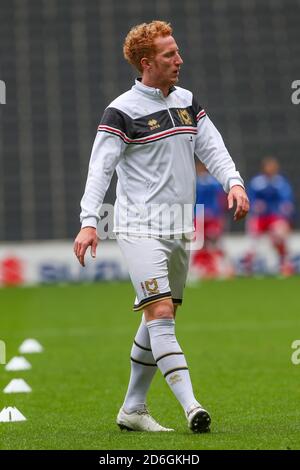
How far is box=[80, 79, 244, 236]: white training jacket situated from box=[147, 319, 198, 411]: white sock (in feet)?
1.59

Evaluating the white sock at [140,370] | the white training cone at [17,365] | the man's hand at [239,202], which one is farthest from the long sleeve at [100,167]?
the white training cone at [17,365]

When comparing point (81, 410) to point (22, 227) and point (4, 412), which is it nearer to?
point (4, 412)

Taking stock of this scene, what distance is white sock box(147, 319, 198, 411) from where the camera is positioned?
589cm

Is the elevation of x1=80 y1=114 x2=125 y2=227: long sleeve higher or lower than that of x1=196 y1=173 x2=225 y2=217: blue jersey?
lower

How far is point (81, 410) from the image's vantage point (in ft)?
24.0

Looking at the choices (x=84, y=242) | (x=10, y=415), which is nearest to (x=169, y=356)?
(x=84, y=242)

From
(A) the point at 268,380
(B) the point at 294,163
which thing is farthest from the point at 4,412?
(B) the point at 294,163

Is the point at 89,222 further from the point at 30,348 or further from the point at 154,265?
the point at 30,348

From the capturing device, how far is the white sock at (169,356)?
5.89 meters

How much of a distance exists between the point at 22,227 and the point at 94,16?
698 centimetres

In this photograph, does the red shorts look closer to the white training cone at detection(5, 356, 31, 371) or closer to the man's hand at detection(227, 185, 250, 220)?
the white training cone at detection(5, 356, 31, 371)

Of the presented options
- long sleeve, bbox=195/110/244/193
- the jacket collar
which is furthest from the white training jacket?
long sleeve, bbox=195/110/244/193

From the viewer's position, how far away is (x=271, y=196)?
23.5m

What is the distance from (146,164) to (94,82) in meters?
22.0
